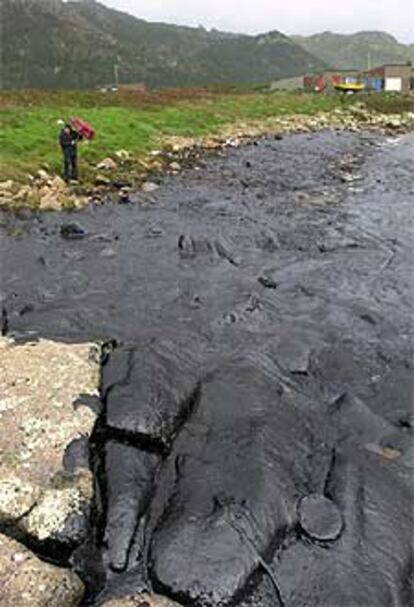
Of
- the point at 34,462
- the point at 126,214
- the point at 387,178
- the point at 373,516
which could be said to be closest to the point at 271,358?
the point at 373,516

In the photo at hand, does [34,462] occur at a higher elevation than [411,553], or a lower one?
higher

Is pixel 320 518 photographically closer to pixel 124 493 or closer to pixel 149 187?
pixel 124 493

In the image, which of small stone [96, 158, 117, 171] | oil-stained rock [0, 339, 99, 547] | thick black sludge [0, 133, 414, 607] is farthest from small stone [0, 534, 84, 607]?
small stone [96, 158, 117, 171]

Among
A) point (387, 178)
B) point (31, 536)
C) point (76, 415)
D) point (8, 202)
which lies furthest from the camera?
point (387, 178)

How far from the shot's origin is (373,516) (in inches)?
298

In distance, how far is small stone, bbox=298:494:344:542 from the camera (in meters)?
7.18

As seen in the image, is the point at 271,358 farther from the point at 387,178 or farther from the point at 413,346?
the point at 387,178

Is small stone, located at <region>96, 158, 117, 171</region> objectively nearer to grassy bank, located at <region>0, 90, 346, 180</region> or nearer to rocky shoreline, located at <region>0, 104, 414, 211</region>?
rocky shoreline, located at <region>0, 104, 414, 211</region>

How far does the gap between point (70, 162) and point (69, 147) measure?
1.85ft

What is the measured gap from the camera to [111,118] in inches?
1467

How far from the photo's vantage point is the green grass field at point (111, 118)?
2641 cm

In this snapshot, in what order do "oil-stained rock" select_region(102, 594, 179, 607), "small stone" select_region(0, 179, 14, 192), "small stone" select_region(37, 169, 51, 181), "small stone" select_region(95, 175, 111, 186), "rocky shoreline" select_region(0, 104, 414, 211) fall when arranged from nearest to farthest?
"oil-stained rock" select_region(102, 594, 179, 607), "rocky shoreline" select_region(0, 104, 414, 211), "small stone" select_region(0, 179, 14, 192), "small stone" select_region(37, 169, 51, 181), "small stone" select_region(95, 175, 111, 186)

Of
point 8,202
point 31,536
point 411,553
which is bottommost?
point 411,553

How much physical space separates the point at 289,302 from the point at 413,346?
303 cm
